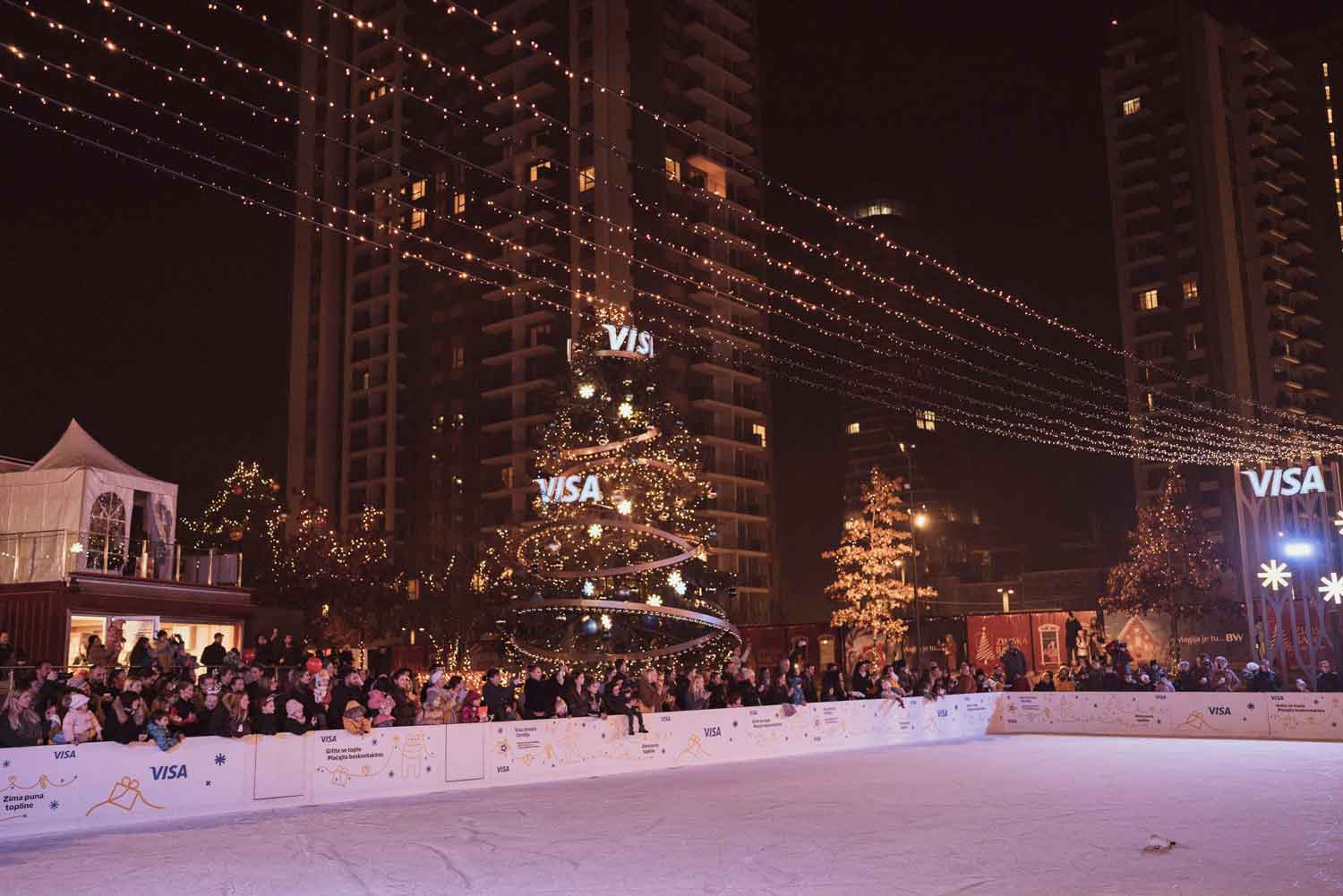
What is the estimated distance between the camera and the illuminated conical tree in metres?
56.6

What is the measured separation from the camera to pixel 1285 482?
A: 101ft

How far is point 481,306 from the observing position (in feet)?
255

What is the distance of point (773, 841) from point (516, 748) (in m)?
7.58

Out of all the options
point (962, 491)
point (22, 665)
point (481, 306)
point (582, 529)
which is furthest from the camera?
point (962, 491)

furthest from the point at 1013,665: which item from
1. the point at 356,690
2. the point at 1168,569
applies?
the point at 1168,569

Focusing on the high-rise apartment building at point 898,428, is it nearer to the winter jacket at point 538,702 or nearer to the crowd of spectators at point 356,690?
the crowd of spectators at point 356,690

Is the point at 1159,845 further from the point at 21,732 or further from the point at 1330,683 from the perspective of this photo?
the point at 1330,683

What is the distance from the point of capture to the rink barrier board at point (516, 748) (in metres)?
14.3

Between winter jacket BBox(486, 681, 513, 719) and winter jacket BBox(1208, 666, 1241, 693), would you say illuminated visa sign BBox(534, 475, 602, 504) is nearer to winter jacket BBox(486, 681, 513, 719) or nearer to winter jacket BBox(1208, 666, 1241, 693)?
winter jacket BBox(486, 681, 513, 719)

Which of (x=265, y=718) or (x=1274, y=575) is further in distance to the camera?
(x=1274, y=575)

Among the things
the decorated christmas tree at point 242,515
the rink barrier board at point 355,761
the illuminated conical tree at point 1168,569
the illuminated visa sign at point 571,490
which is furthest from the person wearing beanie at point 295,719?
the illuminated conical tree at point 1168,569

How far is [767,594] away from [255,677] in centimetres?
5569

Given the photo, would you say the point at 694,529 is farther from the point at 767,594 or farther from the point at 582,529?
the point at 767,594

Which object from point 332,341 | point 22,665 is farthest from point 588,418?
point 332,341
